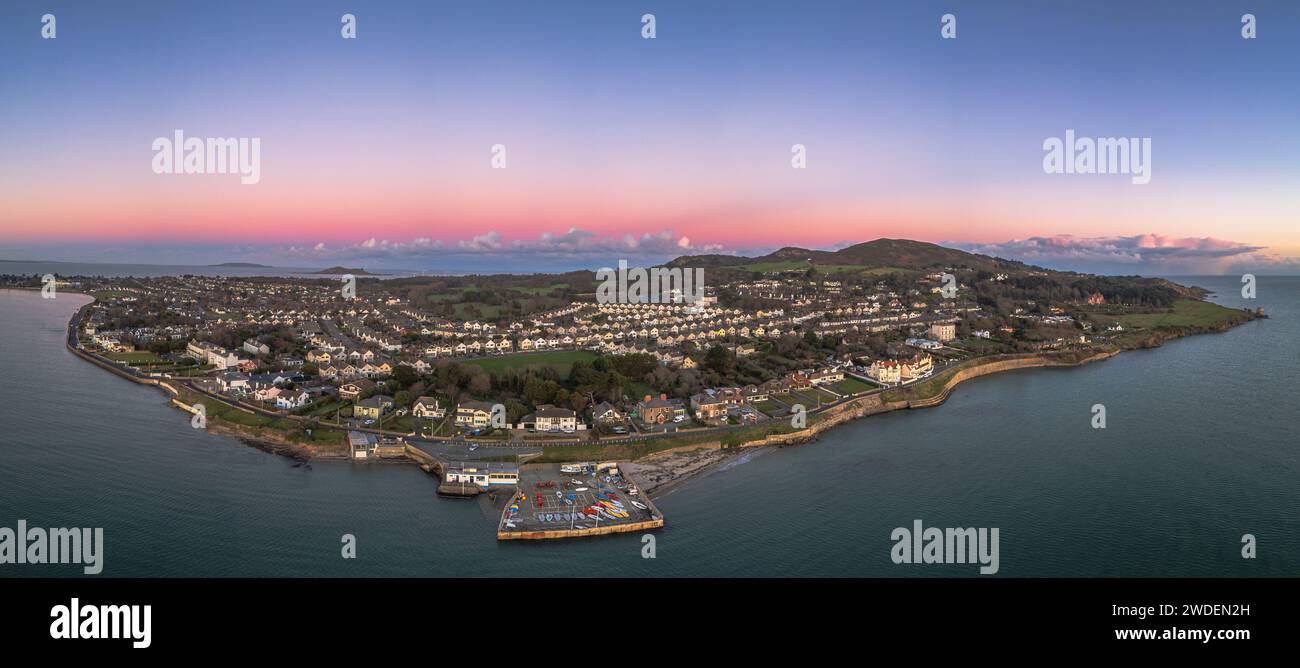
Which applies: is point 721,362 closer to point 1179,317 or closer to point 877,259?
point 1179,317

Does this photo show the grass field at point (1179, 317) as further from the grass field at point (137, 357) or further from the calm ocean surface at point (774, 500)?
the grass field at point (137, 357)

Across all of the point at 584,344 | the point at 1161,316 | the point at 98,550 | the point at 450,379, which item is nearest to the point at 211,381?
the point at 450,379

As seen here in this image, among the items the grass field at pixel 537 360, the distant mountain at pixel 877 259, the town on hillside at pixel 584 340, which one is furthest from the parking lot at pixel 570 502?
the distant mountain at pixel 877 259

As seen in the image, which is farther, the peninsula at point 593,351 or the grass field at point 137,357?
the grass field at point 137,357

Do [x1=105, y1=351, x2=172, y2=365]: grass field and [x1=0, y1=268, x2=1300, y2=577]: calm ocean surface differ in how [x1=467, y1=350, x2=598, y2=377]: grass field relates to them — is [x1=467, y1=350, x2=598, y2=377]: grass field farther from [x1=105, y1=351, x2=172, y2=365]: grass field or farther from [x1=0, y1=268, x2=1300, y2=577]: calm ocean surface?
[x1=105, y1=351, x2=172, y2=365]: grass field

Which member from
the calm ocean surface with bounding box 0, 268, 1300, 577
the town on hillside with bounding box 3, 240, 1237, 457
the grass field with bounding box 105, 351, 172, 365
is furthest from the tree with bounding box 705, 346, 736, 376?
the grass field with bounding box 105, 351, 172, 365

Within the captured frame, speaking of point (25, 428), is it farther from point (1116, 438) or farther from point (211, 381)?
point (1116, 438)

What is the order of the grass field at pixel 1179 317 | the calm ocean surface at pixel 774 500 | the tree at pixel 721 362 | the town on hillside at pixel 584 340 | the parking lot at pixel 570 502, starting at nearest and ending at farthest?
the calm ocean surface at pixel 774 500 < the parking lot at pixel 570 502 < the town on hillside at pixel 584 340 < the tree at pixel 721 362 < the grass field at pixel 1179 317
